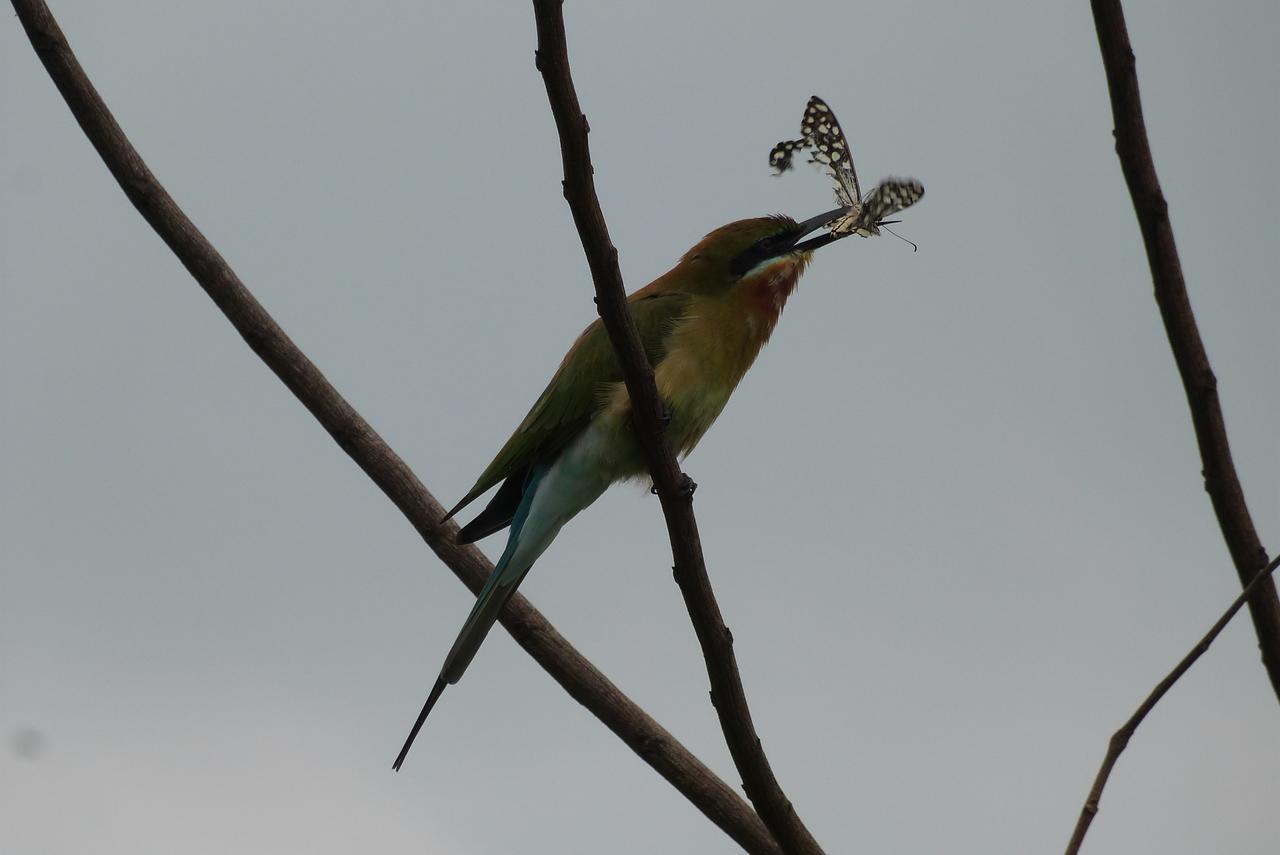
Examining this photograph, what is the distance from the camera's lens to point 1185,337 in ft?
6.64

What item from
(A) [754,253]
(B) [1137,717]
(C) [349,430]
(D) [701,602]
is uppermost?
(A) [754,253]

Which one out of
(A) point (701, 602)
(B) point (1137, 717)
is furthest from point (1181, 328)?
(A) point (701, 602)

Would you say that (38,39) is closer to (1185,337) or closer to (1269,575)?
(1185,337)

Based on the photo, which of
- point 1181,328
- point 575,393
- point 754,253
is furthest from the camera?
point 754,253

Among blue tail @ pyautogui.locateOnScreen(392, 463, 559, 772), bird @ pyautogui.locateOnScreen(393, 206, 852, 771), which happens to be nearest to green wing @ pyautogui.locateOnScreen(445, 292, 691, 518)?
bird @ pyautogui.locateOnScreen(393, 206, 852, 771)

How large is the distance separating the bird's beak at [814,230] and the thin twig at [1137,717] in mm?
1896

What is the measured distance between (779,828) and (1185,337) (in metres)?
1.25

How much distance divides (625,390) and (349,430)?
27.9 inches

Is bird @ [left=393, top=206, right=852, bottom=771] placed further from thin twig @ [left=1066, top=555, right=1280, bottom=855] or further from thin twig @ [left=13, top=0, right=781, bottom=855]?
thin twig @ [left=1066, top=555, right=1280, bottom=855]

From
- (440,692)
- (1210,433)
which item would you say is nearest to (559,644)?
(440,692)

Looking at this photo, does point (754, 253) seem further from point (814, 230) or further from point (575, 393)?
point (575, 393)

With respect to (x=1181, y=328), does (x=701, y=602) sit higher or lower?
lower

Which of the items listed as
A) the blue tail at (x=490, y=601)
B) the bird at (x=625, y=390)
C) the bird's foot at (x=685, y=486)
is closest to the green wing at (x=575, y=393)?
the bird at (x=625, y=390)

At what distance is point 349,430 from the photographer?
130 inches
